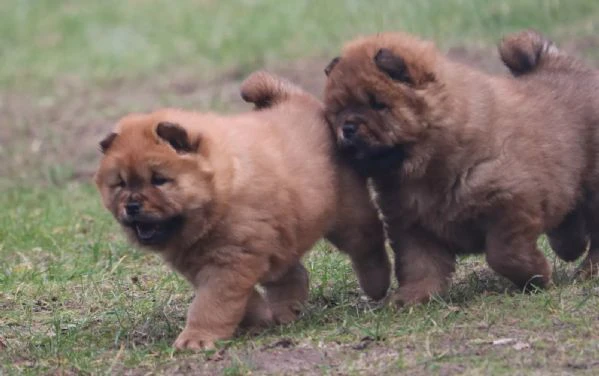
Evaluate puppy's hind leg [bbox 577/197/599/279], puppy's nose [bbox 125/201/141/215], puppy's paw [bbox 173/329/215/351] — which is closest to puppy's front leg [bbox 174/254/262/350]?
puppy's paw [bbox 173/329/215/351]

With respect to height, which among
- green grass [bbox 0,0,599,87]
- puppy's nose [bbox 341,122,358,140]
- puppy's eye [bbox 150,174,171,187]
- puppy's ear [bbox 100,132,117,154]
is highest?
puppy's nose [bbox 341,122,358,140]

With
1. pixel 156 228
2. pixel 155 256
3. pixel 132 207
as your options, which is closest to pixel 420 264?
pixel 156 228

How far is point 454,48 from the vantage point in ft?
47.2

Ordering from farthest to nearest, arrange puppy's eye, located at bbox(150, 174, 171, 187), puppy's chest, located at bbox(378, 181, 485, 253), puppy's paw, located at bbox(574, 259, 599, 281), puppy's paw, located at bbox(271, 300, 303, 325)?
puppy's paw, located at bbox(574, 259, 599, 281) → puppy's paw, located at bbox(271, 300, 303, 325) → puppy's chest, located at bbox(378, 181, 485, 253) → puppy's eye, located at bbox(150, 174, 171, 187)

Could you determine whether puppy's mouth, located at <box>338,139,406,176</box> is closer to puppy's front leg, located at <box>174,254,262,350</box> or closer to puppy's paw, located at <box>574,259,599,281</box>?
puppy's front leg, located at <box>174,254,262,350</box>

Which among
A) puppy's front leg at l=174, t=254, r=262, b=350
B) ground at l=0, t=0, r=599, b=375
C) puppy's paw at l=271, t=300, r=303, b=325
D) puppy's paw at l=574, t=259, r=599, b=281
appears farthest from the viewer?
puppy's paw at l=574, t=259, r=599, b=281

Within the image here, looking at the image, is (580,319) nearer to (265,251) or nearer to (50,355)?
(265,251)

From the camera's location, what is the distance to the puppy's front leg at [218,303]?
6559mm

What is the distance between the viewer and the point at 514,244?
6.98 m

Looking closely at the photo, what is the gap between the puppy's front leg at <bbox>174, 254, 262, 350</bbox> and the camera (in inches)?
258

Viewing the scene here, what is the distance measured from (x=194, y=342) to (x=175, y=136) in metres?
1.00

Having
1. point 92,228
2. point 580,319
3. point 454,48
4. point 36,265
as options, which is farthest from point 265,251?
point 454,48

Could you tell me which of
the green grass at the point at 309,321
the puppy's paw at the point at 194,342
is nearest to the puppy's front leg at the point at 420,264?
the green grass at the point at 309,321

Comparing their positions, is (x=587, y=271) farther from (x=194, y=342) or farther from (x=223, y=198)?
(x=194, y=342)
